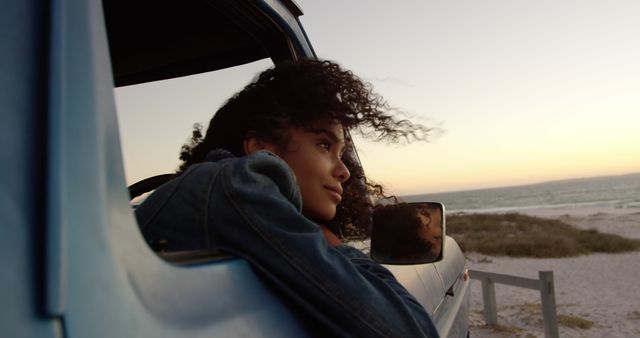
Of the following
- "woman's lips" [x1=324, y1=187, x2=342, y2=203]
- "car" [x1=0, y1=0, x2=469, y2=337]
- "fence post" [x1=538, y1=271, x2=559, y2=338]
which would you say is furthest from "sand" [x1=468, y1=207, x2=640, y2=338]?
"car" [x1=0, y1=0, x2=469, y2=337]

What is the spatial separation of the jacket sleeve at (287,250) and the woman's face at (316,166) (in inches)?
30.3

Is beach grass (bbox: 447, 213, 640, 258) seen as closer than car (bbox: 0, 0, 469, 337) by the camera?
No

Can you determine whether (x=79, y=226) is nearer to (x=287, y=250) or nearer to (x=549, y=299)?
(x=287, y=250)

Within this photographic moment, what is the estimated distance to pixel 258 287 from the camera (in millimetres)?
877

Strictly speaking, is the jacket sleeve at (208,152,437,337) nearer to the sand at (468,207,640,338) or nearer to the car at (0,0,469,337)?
the car at (0,0,469,337)

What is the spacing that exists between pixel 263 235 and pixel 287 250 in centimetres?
5

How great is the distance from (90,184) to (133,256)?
119 millimetres

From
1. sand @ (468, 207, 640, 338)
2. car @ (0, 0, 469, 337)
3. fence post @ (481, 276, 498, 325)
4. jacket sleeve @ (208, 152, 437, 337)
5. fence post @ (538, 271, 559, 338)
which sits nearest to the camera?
car @ (0, 0, 469, 337)

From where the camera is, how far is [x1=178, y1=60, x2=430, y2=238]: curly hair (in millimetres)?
1909

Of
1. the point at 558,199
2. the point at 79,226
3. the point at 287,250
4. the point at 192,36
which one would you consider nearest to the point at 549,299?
the point at 192,36

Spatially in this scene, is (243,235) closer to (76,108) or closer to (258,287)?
(258,287)

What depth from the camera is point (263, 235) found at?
896mm

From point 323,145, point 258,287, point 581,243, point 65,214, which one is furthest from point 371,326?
point 581,243

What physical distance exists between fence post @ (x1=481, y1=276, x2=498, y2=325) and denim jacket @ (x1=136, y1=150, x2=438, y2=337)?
316 inches
